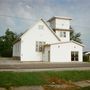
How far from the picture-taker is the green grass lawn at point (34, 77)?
58.3ft

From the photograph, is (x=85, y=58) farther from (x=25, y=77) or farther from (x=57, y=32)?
(x=25, y=77)

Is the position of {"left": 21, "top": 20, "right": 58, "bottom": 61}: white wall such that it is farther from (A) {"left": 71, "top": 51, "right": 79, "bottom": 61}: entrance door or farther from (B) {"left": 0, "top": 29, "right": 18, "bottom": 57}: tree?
(B) {"left": 0, "top": 29, "right": 18, "bottom": 57}: tree

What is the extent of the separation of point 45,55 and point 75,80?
24508 millimetres

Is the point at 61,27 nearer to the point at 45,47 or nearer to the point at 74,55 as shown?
the point at 45,47

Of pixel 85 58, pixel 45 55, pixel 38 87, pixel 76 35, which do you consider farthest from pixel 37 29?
pixel 76 35

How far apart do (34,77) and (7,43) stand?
6539 cm

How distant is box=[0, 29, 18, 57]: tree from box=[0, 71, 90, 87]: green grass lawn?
5330 centimetres

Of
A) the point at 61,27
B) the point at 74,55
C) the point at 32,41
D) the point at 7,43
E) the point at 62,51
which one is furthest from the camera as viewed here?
the point at 7,43

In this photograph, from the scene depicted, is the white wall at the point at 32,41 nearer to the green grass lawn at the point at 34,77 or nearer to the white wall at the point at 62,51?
the white wall at the point at 62,51

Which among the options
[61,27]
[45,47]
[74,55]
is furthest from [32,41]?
[61,27]

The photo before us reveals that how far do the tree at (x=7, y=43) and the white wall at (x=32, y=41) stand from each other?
97.7 feet

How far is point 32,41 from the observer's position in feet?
147


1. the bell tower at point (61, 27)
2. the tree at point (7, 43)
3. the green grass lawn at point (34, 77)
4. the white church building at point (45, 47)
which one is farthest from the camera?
the tree at point (7, 43)

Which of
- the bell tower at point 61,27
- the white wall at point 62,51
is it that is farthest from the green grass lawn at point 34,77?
the bell tower at point 61,27
